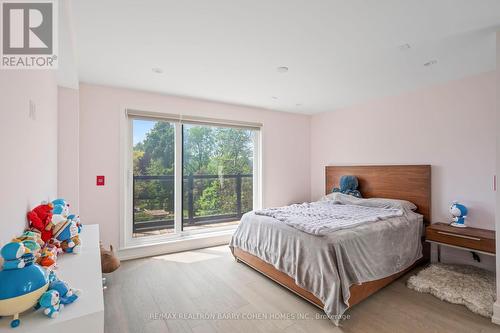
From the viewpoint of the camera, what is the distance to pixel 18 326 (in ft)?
2.77

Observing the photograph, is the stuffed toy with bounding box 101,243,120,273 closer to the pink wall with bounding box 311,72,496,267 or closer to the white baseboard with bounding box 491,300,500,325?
the white baseboard with bounding box 491,300,500,325

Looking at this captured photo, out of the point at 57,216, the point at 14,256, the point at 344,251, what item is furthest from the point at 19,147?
the point at 344,251

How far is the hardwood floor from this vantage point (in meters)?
2.01

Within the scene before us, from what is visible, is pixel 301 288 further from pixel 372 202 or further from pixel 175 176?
pixel 175 176

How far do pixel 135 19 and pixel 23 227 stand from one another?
161cm

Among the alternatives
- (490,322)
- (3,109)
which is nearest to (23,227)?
(3,109)

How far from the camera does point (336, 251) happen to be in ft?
7.09

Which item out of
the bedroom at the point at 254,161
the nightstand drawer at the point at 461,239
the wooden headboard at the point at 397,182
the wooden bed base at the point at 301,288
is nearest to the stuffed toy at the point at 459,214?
the bedroom at the point at 254,161

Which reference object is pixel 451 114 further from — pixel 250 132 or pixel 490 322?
pixel 250 132

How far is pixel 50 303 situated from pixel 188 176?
3.18 metres

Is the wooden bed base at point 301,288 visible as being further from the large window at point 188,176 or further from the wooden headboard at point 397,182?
the large window at point 188,176

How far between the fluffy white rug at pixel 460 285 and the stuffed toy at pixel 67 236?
127 inches

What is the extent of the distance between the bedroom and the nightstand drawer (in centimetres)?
2

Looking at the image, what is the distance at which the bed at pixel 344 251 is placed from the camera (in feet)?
7.00
